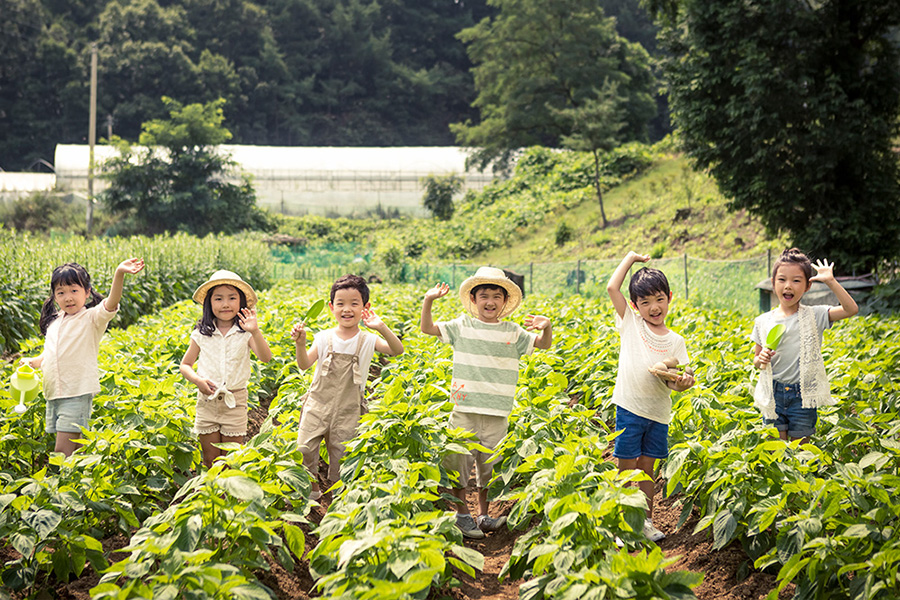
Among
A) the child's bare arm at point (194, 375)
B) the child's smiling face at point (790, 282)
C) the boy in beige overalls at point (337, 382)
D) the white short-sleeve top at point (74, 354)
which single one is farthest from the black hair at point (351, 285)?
the child's smiling face at point (790, 282)

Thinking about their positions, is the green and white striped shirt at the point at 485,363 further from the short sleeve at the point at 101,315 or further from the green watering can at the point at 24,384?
the green watering can at the point at 24,384

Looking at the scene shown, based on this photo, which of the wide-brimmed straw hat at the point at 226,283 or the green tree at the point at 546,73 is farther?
the green tree at the point at 546,73

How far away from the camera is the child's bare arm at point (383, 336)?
182 inches

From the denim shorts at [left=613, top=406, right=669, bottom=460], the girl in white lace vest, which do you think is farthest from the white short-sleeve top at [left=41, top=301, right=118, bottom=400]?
the girl in white lace vest

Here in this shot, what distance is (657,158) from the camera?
33062mm

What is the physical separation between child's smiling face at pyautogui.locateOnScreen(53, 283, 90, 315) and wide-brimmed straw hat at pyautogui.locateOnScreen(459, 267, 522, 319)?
2359 mm

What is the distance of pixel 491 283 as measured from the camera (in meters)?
4.92

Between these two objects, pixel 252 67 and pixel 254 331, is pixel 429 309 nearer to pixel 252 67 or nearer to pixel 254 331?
pixel 254 331

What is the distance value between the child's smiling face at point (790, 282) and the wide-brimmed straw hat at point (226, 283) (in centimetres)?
316

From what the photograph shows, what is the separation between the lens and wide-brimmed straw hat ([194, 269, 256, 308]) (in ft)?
16.3

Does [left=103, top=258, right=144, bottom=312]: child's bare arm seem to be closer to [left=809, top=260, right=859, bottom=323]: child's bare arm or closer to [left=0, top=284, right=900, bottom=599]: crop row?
[left=0, top=284, right=900, bottom=599]: crop row

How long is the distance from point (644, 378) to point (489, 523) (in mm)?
1284

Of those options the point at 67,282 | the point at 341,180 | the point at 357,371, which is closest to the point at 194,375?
the point at 357,371

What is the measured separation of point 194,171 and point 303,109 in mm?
22930
